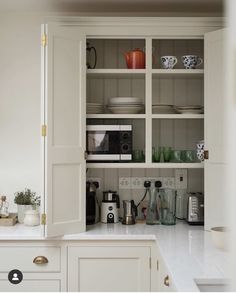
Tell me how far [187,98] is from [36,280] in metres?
1.70

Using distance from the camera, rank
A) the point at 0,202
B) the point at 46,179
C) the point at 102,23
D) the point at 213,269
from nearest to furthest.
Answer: the point at 213,269
the point at 46,179
the point at 102,23
the point at 0,202

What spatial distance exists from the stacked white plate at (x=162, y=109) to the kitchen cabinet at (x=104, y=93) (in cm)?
11

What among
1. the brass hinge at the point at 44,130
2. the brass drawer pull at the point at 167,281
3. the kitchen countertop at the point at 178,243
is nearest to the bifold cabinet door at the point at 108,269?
the kitchen countertop at the point at 178,243

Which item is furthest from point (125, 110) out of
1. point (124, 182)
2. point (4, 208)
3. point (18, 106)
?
point (4, 208)

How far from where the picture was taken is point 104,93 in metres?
3.23

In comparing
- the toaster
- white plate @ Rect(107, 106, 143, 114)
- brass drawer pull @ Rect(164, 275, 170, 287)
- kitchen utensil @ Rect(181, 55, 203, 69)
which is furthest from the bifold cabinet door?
kitchen utensil @ Rect(181, 55, 203, 69)

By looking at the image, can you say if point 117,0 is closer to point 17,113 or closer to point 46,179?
point 17,113

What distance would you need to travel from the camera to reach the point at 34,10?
3.16 metres

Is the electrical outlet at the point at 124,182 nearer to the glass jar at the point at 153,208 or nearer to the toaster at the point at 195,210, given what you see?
the glass jar at the point at 153,208

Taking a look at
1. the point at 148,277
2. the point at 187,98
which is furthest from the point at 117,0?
the point at 148,277

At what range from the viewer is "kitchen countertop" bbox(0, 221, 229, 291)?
183 centimetres

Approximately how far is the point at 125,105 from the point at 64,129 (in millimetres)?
487

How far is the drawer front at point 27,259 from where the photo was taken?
2.62 metres

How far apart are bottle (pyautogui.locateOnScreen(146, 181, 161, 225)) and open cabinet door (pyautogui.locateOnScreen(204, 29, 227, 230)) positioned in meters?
0.39
